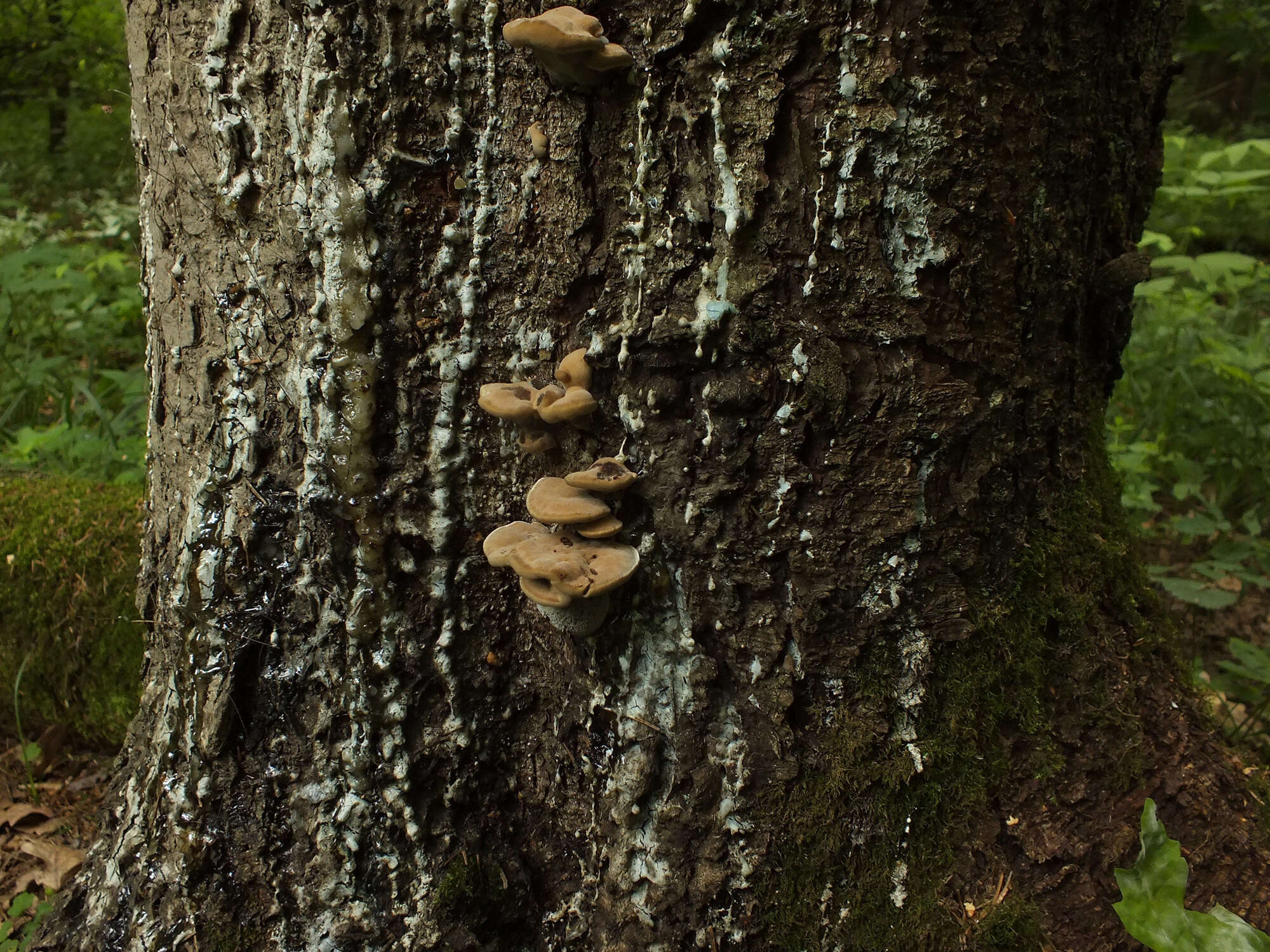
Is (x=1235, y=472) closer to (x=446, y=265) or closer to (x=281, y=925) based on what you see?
(x=446, y=265)

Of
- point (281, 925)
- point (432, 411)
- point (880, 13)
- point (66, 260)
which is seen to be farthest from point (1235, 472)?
point (66, 260)

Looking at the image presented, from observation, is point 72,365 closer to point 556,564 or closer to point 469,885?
point 469,885

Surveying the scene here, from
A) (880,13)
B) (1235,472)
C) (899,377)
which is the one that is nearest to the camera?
(880,13)

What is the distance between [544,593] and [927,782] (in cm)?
103

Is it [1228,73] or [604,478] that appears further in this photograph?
[1228,73]

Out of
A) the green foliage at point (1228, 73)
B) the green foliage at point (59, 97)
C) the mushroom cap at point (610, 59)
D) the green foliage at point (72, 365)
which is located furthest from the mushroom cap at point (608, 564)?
the green foliage at point (59, 97)

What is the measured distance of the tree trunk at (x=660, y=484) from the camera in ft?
5.44

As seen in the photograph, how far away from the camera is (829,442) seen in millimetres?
1717

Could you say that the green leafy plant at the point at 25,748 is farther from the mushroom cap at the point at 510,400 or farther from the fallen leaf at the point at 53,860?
the mushroom cap at the point at 510,400

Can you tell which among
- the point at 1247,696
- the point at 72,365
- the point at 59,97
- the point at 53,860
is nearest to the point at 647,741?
the point at 53,860

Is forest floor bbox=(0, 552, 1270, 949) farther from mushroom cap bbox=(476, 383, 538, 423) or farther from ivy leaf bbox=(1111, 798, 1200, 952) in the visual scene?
mushroom cap bbox=(476, 383, 538, 423)

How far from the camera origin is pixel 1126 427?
4734 millimetres

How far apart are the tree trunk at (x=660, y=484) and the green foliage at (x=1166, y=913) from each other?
0.84 ft

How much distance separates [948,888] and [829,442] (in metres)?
1.12
